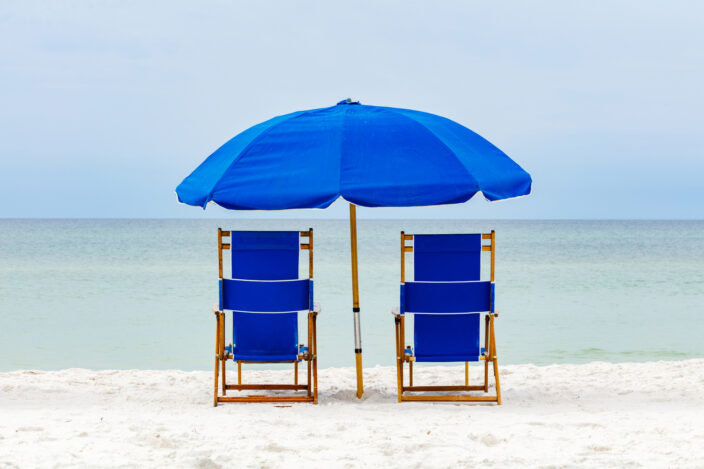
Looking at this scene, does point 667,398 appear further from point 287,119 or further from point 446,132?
point 287,119

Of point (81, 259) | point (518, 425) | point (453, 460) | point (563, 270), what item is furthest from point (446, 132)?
point (81, 259)

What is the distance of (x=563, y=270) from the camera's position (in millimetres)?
20641

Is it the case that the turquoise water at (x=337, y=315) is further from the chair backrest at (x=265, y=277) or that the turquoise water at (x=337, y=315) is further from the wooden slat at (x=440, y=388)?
the chair backrest at (x=265, y=277)

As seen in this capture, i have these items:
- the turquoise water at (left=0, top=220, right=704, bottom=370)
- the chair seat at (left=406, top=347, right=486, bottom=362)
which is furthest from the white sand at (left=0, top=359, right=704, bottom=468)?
the turquoise water at (left=0, top=220, right=704, bottom=370)

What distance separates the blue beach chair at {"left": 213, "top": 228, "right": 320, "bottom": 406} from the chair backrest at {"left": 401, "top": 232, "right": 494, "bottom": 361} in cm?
58

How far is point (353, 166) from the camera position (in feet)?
11.8

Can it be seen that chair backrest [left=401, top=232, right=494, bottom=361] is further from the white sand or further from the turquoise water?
the turquoise water

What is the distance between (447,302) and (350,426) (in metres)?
0.94

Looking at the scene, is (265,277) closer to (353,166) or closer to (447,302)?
(353,166)

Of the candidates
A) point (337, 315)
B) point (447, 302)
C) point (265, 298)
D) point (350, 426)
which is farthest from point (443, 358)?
point (337, 315)

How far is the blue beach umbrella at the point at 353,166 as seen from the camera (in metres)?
3.51

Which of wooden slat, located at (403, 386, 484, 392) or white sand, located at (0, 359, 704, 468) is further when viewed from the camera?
wooden slat, located at (403, 386, 484, 392)

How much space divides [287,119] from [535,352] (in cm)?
492

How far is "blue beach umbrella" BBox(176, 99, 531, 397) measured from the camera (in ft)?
11.5
